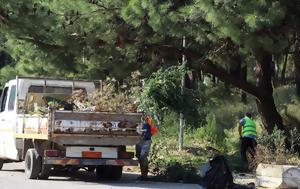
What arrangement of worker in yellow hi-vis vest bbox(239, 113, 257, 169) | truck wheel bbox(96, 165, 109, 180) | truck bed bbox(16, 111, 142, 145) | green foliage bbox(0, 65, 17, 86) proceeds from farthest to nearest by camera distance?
green foliage bbox(0, 65, 17, 86)
worker in yellow hi-vis vest bbox(239, 113, 257, 169)
truck wheel bbox(96, 165, 109, 180)
truck bed bbox(16, 111, 142, 145)

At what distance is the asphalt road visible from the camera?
13.4 metres

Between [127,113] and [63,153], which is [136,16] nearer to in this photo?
[127,113]

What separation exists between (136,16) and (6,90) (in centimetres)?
375

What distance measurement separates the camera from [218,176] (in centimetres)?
1308

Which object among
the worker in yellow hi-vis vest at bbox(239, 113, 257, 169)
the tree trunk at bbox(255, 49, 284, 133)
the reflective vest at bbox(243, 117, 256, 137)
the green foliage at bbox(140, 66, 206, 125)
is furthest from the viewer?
the tree trunk at bbox(255, 49, 284, 133)

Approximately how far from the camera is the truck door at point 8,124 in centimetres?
1548

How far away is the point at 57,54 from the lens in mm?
19844

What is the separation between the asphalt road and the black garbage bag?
97cm

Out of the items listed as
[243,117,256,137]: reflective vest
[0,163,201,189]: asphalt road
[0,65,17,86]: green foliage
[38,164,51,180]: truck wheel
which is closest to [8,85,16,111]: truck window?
[0,163,201,189]: asphalt road

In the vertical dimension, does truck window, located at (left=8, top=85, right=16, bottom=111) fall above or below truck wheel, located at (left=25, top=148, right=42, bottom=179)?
above

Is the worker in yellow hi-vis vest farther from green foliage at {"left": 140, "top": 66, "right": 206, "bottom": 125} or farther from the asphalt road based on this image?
the asphalt road

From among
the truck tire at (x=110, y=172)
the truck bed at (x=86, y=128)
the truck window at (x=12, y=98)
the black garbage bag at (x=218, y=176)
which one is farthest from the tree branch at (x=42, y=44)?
the black garbage bag at (x=218, y=176)

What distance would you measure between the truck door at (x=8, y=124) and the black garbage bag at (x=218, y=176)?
484 centimetres

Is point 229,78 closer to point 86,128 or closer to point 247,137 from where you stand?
point 247,137
